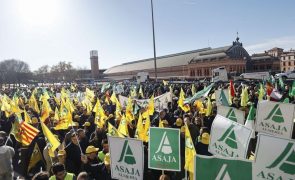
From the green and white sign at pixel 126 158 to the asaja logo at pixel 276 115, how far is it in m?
3.79

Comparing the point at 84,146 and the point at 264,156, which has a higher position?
the point at 264,156

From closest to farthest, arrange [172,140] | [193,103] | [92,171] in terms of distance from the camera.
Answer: [172,140], [92,171], [193,103]

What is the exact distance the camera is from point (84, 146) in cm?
831

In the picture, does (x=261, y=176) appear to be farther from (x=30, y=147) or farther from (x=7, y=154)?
(x=30, y=147)

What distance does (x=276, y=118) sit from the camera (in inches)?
304

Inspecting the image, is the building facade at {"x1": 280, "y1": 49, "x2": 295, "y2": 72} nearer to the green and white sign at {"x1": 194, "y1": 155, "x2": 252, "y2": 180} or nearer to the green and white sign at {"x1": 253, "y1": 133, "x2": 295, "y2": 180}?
the green and white sign at {"x1": 253, "y1": 133, "x2": 295, "y2": 180}

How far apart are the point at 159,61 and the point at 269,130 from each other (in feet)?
316

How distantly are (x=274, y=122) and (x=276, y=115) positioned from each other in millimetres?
171

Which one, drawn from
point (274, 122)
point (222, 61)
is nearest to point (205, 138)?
point (274, 122)

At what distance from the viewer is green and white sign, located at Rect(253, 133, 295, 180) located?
3846mm

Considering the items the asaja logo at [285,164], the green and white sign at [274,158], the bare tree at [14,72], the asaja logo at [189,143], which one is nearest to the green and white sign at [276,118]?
the asaja logo at [189,143]

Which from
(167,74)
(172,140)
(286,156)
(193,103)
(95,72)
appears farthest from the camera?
(95,72)

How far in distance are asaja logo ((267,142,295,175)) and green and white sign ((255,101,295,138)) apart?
377 centimetres

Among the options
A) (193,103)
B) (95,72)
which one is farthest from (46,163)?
(95,72)
